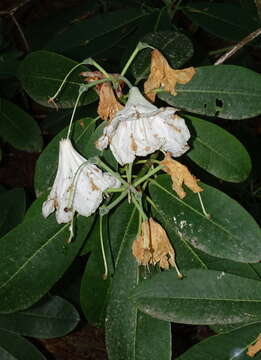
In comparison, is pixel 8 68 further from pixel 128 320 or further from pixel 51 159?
pixel 128 320

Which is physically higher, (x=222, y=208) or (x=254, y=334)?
(x=222, y=208)

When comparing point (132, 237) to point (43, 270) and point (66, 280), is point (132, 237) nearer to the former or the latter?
point (43, 270)

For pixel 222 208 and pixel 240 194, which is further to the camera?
pixel 240 194

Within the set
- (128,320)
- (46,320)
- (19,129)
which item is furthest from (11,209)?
(128,320)

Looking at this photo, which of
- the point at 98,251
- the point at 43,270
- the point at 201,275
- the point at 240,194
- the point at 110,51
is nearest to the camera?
the point at 201,275

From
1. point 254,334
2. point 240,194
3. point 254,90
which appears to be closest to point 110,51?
point 240,194

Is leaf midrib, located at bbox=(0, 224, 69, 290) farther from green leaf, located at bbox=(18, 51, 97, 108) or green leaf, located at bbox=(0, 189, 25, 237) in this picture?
green leaf, located at bbox=(0, 189, 25, 237)

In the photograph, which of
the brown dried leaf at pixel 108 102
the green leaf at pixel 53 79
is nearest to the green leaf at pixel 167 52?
the green leaf at pixel 53 79
